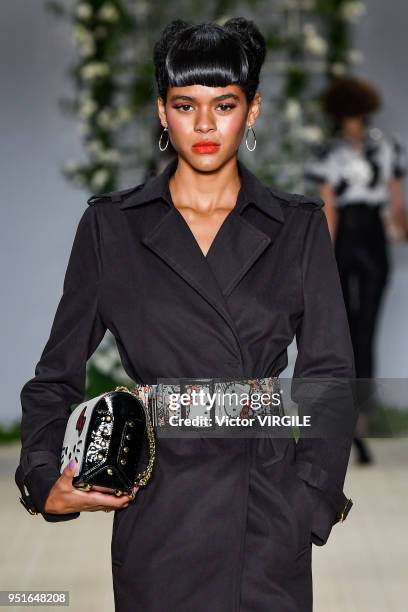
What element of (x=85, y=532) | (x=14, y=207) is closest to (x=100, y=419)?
(x=85, y=532)

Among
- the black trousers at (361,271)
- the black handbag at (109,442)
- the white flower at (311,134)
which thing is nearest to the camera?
the black handbag at (109,442)

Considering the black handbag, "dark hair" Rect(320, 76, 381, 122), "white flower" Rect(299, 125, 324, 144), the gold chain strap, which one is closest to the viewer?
the black handbag

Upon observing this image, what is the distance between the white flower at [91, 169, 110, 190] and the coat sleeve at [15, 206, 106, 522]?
6.29 m

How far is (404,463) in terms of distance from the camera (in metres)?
7.48

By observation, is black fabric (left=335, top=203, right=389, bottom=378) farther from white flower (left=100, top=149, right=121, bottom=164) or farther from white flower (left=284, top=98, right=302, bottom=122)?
white flower (left=100, top=149, right=121, bottom=164)

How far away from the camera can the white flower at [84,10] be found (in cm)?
859

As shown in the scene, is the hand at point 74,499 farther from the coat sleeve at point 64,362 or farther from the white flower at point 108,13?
the white flower at point 108,13

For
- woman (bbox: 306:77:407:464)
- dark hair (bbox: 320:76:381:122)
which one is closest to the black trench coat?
woman (bbox: 306:77:407:464)

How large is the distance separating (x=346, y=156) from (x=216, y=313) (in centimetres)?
503

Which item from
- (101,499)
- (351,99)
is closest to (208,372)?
(101,499)

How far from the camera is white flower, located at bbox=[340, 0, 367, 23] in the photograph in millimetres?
8523

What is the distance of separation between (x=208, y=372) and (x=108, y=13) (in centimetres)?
660

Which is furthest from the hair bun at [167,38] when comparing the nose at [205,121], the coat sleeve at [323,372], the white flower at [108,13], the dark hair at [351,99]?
the white flower at [108,13]

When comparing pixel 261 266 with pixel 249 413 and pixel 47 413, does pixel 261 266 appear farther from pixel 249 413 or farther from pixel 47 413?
pixel 47 413
